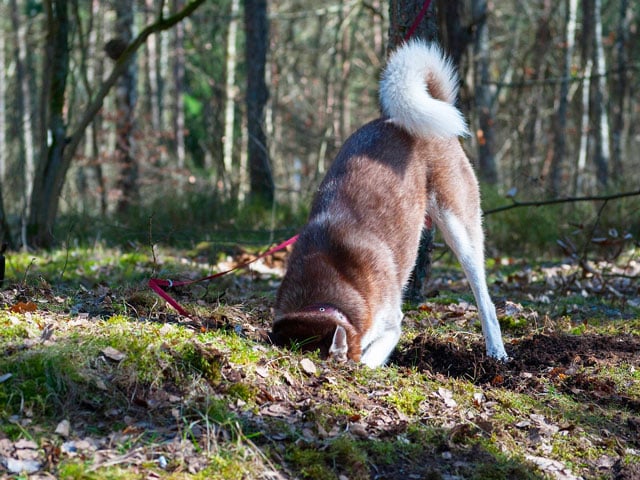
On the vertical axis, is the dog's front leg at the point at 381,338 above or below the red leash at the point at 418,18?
below

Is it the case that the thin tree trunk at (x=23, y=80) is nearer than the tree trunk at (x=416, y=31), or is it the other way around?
the tree trunk at (x=416, y=31)

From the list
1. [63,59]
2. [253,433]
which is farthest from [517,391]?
[63,59]

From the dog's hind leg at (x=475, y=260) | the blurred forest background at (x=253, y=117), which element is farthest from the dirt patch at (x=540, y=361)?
the blurred forest background at (x=253, y=117)

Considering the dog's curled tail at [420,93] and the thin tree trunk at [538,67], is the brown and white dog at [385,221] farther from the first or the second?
the thin tree trunk at [538,67]

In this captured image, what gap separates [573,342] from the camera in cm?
556

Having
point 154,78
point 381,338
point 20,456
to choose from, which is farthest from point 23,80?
point 20,456

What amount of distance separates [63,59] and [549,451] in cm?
755

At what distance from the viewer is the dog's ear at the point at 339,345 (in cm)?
434

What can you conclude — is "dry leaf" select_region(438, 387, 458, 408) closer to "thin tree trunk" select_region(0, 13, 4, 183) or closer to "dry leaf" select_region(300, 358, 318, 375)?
"dry leaf" select_region(300, 358, 318, 375)

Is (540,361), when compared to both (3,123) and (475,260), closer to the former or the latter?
(475,260)

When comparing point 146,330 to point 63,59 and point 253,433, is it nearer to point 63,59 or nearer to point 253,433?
point 253,433

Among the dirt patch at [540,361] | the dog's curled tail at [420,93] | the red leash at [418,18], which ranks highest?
the red leash at [418,18]

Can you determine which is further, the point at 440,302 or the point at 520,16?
the point at 520,16

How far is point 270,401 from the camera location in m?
3.86
